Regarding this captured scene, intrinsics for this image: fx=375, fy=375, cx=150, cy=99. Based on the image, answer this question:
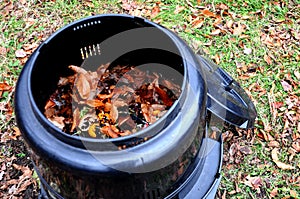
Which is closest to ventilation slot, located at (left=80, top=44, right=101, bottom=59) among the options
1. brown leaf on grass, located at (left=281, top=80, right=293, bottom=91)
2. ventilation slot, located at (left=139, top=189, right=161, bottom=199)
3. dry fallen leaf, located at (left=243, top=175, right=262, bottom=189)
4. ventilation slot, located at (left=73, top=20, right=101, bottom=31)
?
ventilation slot, located at (left=73, top=20, right=101, bottom=31)

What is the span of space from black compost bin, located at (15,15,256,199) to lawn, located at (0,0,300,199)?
0.38 m

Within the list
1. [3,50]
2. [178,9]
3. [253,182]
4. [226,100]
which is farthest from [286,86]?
[3,50]

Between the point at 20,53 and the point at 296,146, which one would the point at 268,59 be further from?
the point at 20,53

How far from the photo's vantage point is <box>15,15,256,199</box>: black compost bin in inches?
51.0

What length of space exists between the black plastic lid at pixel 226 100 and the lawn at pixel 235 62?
33 cm

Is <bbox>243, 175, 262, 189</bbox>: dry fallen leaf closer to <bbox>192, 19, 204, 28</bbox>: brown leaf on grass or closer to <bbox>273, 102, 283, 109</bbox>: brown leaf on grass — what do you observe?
<bbox>273, 102, 283, 109</bbox>: brown leaf on grass

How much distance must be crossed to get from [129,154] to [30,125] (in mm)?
391

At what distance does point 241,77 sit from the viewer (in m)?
2.63

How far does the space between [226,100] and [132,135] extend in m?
0.79

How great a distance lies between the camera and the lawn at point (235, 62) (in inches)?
88.2

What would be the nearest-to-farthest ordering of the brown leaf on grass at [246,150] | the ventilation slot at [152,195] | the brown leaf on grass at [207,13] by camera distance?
the ventilation slot at [152,195]
the brown leaf on grass at [246,150]
the brown leaf on grass at [207,13]

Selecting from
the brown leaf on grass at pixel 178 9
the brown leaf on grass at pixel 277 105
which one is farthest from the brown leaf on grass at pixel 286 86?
the brown leaf on grass at pixel 178 9

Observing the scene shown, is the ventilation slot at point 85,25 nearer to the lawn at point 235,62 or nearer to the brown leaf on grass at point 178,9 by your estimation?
the lawn at point 235,62

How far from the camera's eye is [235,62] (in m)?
2.70
